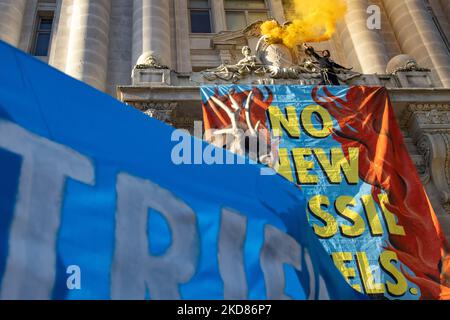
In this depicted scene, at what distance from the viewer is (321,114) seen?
44.5 ft

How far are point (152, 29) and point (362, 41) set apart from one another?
8134mm

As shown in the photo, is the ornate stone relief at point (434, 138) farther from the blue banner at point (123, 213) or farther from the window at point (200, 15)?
the window at point (200, 15)

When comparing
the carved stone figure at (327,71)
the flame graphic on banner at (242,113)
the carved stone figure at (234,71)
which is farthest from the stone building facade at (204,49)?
the flame graphic on banner at (242,113)

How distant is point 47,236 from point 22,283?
19.1 inches

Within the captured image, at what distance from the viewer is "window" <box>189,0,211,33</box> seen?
2072 centimetres

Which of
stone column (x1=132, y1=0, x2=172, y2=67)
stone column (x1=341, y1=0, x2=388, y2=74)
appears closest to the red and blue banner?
stone column (x1=341, y1=0, x2=388, y2=74)

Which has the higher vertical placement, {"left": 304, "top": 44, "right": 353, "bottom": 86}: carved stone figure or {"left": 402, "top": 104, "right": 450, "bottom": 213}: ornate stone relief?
{"left": 304, "top": 44, "right": 353, "bottom": 86}: carved stone figure

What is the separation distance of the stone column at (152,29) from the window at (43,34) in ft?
12.6

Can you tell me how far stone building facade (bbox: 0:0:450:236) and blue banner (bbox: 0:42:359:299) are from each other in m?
8.25

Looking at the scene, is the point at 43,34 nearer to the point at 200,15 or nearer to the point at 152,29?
the point at 152,29

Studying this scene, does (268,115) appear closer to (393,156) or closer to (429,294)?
(393,156)

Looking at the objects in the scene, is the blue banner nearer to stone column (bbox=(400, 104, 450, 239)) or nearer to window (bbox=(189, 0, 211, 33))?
stone column (bbox=(400, 104, 450, 239))

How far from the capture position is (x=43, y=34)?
20047 mm

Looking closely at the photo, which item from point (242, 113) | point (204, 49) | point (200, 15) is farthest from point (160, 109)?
point (200, 15)
